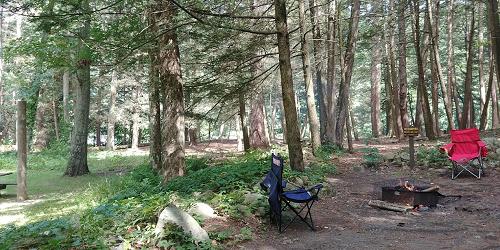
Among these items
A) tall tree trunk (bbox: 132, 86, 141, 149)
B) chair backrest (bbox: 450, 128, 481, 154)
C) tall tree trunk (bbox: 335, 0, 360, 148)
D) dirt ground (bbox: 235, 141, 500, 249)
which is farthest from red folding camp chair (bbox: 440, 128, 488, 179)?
tall tree trunk (bbox: 132, 86, 141, 149)

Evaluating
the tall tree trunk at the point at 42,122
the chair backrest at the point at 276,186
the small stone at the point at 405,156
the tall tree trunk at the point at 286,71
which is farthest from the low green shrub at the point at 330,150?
the tall tree trunk at the point at 42,122

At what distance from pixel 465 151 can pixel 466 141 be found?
0.21 m

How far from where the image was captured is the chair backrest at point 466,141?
8.49 metres

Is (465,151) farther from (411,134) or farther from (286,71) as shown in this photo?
(286,71)

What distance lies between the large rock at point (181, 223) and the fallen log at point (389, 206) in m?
2.99

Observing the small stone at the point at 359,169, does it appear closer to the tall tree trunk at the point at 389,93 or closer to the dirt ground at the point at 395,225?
the dirt ground at the point at 395,225

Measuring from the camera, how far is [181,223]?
14.0 ft

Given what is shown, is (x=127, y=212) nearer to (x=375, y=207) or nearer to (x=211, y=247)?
(x=211, y=247)

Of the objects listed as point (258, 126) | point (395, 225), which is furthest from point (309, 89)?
point (395, 225)

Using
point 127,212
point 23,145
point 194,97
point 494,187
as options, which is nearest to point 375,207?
point 494,187

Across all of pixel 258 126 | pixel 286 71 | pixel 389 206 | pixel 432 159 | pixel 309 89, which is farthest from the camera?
pixel 258 126

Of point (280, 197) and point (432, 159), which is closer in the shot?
point (280, 197)

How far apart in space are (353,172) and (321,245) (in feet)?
17.1

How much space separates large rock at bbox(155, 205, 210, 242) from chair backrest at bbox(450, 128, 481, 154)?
21.0ft
